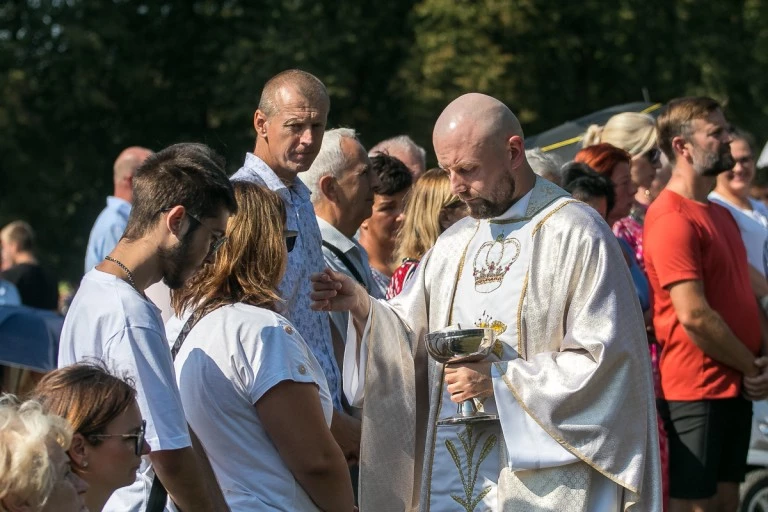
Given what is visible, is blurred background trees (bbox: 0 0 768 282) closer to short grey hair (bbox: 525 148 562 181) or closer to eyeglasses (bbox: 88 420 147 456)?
short grey hair (bbox: 525 148 562 181)

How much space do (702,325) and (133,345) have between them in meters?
3.53

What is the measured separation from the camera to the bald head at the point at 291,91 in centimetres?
564

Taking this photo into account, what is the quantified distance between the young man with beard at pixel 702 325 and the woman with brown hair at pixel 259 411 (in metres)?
2.97

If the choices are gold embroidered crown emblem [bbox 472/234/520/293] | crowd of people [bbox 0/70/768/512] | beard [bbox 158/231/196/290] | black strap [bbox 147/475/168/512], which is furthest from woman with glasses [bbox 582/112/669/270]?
black strap [bbox 147/475/168/512]

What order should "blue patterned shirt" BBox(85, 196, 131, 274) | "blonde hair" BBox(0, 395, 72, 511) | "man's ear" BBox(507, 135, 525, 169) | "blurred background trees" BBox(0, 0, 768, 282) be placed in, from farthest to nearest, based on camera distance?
"blurred background trees" BBox(0, 0, 768, 282)
"blue patterned shirt" BBox(85, 196, 131, 274)
"man's ear" BBox(507, 135, 525, 169)
"blonde hair" BBox(0, 395, 72, 511)

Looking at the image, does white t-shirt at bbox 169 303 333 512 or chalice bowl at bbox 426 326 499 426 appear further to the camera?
chalice bowl at bbox 426 326 499 426

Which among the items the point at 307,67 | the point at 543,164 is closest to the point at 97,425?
the point at 543,164

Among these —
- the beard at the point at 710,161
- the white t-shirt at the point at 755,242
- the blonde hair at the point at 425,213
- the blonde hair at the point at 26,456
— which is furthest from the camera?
the white t-shirt at the point at 755,242

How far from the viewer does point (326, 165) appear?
6.12 meters

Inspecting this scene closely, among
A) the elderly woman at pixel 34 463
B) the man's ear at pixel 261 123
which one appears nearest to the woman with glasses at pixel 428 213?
the man's ear at pixel 261 123

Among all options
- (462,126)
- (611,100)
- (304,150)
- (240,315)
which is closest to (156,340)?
(240,315)

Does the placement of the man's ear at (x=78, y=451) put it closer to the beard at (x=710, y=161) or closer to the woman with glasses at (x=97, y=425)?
the woman with glasses at (x=97, y=425)

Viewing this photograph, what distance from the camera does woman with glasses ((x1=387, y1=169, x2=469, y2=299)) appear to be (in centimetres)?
623

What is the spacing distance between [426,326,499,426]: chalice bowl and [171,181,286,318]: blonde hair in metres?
0.62
